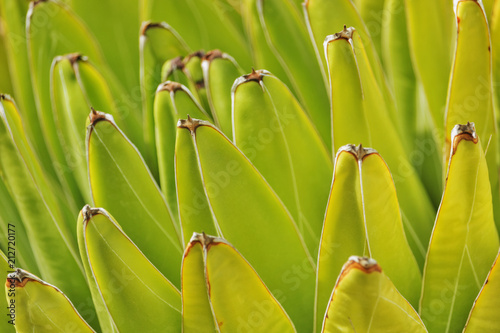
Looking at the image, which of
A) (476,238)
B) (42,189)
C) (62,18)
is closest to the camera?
(476,238)

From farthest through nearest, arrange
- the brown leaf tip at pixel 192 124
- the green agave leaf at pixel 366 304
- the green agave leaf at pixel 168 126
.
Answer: the green agave leaf at pixel 168 126 < the brown leaf tip at pixel 192 124 < the green agave leaf at pixel 366 304

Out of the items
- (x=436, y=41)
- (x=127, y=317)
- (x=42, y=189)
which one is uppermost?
(x=436, y=41)

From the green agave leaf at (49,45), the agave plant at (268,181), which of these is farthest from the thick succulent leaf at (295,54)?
the green agave leaf at (49,45)

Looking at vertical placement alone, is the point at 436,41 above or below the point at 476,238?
above

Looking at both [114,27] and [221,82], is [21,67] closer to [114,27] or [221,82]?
[114,27]

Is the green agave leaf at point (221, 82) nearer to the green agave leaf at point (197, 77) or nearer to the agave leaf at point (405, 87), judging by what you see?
the green agave leaf at point (197, 77)

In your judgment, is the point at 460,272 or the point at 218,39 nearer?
the point at 460,272

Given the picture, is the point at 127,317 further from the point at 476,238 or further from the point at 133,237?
the point at 476,238

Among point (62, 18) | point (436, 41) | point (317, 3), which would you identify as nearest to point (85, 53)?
point (62, 18)
